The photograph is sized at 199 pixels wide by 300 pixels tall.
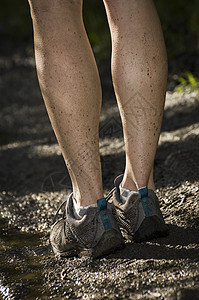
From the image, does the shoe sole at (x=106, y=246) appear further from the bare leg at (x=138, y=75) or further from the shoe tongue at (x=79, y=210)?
the bare leg at (x=138, y=75)

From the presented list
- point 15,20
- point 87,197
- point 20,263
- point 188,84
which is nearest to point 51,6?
point 87,197

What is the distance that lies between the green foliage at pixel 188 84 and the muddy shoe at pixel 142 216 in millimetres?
2678

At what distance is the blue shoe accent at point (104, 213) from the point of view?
1.69 m

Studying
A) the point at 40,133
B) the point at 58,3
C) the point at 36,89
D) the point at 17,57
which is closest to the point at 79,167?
the point at 58,3

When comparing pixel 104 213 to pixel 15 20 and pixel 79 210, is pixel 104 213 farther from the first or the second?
pixel 15 20

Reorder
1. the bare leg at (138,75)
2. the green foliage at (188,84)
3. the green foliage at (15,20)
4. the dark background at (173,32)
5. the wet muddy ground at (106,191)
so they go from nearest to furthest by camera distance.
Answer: the wet muddy ground at (106,191) → the bare leg at (138,75) → the green foliage at (188,84) → the dark background at (173,32) → the green foliage at (15,20)

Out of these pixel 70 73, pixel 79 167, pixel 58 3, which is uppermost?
pixel 58 3

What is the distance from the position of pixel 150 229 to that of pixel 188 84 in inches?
123

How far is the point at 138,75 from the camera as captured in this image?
1.71m

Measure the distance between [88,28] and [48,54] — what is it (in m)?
5.69

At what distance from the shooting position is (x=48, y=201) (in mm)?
2551

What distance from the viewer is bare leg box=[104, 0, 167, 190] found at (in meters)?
1.68

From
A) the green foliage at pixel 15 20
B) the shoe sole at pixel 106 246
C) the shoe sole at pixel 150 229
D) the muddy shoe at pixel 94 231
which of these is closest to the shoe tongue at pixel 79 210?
the muddy shoe at pixel 94 231

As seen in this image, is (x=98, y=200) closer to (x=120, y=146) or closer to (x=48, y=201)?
(x=48, y=201)
